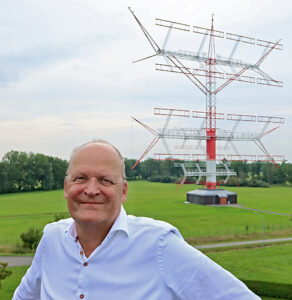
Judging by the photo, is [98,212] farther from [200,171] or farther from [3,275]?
[200,171]

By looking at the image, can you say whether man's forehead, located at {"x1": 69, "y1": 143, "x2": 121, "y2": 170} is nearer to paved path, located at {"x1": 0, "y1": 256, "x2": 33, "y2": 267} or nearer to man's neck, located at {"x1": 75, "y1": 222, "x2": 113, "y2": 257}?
man's neck, located at {"x1": 75, "y1": 222, "x2": 113, "y2": 257}

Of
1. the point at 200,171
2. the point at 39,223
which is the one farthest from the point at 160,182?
the point at 39,223

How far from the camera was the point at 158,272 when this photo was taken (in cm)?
222

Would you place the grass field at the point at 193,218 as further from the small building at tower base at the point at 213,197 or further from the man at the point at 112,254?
the man at the point at 112,254

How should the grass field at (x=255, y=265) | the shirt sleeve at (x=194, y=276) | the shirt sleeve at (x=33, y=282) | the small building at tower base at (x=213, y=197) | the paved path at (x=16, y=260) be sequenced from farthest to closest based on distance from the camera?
the small building at tower base at (x=213, y=197), the paved path at (x=16, y=260), the grass field at (x=255, y=265), the shirt sleeve at (x=33, y=282), the shirt sleeve at (x=194, y=276)

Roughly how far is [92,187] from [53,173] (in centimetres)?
10394

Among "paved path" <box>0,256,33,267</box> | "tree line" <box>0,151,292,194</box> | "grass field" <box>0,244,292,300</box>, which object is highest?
"tree line" <box>0,151,292,194</box>

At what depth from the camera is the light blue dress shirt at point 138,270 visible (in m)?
2.09

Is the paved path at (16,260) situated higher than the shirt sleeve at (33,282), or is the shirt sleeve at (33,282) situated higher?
the shirt sleeve at (33,282)

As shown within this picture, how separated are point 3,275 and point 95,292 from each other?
17202 millimetres

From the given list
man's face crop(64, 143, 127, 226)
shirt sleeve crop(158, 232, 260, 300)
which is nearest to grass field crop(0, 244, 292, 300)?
man's face crop(64, 143, 127, 226)

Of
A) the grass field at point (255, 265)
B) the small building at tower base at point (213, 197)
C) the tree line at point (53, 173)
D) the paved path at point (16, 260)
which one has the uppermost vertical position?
the tree line at point (53, 173)

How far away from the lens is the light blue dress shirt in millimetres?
2094

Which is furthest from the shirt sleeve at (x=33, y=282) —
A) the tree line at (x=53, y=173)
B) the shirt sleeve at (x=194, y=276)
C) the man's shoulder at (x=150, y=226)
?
the tree line at (x=53, y=173)
